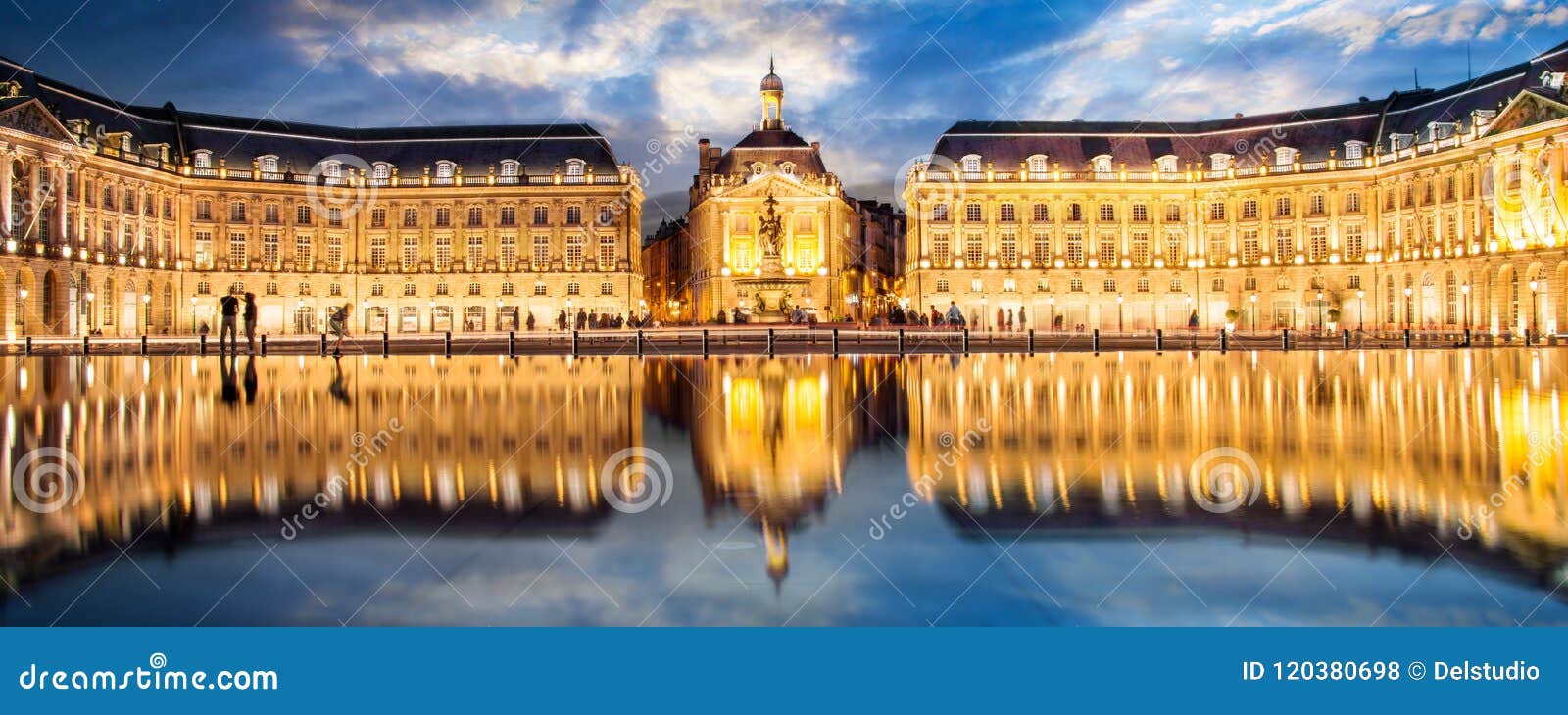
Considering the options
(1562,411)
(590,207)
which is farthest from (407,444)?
(590,207)

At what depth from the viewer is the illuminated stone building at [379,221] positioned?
75.0 meters

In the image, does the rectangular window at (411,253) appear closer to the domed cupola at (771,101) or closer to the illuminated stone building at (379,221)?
the illuminated stone building at (379,221)

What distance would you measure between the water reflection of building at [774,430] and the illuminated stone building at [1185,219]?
198ft

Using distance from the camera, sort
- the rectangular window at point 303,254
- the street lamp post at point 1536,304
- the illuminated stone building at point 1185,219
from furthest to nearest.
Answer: the rectangular window at point 303,254 → the illuminated stone building at point 1185,219 → the street lamp post at point 1536,304

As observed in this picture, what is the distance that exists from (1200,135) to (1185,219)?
6.39m

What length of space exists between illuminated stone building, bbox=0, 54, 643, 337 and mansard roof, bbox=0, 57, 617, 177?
0.33ft

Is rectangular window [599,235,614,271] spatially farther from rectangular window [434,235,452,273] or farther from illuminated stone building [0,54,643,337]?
rectangular window [434,235,452,273]

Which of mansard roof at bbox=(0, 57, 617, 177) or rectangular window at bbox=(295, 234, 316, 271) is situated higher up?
mansard roof at bbox=(0, 57, 617, 177)

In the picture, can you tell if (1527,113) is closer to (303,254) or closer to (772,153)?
(772,153)

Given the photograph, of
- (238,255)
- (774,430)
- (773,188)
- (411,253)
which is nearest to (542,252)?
(411,253)

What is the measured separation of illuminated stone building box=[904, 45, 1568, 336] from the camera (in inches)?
2906

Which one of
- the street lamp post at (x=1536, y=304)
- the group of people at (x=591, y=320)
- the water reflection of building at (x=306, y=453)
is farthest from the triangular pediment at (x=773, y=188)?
the water reflection of building at (x=306, y=453)

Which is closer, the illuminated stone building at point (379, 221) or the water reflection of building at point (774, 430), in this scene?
the water reflection of building at point (774, 430)

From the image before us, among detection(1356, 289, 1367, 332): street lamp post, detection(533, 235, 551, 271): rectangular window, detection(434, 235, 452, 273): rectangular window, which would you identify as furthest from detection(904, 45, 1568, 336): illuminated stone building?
detection(434, 235, 452, 273): rectangular window
